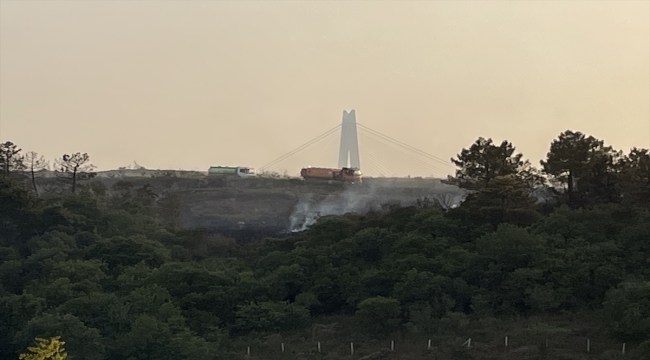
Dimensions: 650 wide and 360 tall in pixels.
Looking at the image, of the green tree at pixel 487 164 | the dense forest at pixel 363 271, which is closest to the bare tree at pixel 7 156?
the dense forest at pixel 363 271

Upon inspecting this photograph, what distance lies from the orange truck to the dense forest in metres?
25.7

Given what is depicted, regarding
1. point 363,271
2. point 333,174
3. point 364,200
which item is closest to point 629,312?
point 363,271

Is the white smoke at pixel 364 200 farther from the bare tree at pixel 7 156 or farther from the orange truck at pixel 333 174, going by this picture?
the bare tree at pixel 7 156

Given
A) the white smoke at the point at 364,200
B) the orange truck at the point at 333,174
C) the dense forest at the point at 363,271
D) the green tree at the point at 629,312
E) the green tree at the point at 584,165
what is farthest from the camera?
the orange truck at the point at 333,174

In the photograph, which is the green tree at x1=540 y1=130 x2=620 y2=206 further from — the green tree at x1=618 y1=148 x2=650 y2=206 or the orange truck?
the orange truck

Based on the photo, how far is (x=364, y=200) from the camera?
58281 millimetres

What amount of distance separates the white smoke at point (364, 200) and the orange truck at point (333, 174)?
1067mm

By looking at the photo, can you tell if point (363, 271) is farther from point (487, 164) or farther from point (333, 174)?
point (333, 174)

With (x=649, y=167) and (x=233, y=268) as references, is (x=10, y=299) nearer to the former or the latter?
(x=233, y=268)

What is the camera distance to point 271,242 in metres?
39.1

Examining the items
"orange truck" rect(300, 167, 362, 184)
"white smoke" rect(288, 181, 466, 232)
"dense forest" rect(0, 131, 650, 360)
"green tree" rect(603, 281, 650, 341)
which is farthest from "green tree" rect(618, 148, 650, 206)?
"orange truck" rect(300, 167, 362, 184)

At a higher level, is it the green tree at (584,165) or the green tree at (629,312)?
the green tree at (584,165)

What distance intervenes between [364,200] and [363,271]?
81.8ft

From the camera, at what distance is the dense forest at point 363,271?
28.8 meters
